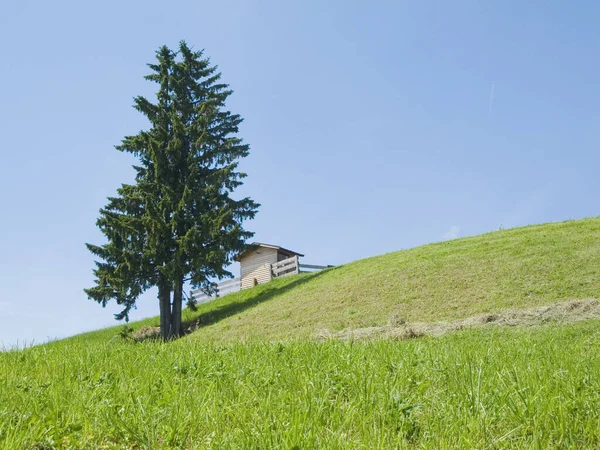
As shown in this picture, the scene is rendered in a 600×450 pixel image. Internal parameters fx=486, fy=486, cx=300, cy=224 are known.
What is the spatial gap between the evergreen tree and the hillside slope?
3723 millimetres

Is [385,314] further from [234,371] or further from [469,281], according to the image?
[234,371]

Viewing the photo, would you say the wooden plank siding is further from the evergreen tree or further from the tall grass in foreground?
the tall grass in foreground

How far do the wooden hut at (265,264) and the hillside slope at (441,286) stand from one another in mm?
8872

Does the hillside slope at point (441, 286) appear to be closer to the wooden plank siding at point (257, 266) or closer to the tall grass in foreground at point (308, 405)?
the wooden plank siding at point (257, 266)

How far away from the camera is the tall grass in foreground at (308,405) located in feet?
8.96

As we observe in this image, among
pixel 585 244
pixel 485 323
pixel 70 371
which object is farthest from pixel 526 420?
pixel 585 244

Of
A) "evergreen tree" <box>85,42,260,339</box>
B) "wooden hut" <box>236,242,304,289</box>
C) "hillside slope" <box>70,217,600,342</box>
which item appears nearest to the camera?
"hillside slope" <box>70,217,600,342</box>

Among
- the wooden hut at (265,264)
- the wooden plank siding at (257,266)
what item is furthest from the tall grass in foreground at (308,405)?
the wooden plank siding at (257,266)

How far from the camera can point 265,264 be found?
135ft

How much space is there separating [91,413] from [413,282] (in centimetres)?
1944

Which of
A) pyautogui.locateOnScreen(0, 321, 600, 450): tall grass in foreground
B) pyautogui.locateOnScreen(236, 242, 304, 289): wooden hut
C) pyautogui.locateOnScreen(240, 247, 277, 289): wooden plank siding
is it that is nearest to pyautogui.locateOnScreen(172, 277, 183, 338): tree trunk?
pyautogui.locateOnScreen(236, 242, 304, 289): wooden hut

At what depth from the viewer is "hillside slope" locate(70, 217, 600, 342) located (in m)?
17.5

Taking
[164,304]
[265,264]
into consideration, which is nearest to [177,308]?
[164,304]

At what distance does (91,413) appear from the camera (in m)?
3.17
